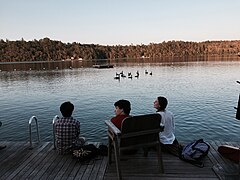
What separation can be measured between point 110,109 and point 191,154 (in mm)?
12371

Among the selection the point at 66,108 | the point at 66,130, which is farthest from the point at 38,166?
the point at 66,108

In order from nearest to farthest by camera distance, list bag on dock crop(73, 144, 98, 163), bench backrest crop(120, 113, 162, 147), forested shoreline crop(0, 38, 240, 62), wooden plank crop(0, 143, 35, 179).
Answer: bench backrest crop(120, 113, 162, 147), wooden plank crop(0, 143, 35, 179), bag on dock crop(73, 144, 98, 163), forested shoreline crop(0, 38, 240, 62)

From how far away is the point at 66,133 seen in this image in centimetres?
495

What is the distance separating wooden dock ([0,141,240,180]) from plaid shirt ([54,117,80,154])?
8.3 inches

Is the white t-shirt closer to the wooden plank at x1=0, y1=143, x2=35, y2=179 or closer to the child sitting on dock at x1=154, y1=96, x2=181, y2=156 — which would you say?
the child sitting on dock at x1=154, y1=96, x2=181, y2=156

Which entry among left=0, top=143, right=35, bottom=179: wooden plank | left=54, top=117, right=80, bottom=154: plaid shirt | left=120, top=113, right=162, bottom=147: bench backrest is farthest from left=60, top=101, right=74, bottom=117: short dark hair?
left=120, top=113, right=162, bottom=147: bench backrest

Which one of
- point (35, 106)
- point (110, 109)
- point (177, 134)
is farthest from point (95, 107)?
point (177, 134)

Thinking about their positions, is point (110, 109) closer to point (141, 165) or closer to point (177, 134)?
point (177, 134)

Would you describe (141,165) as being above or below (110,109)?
above

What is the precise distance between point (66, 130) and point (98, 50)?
148636 mm

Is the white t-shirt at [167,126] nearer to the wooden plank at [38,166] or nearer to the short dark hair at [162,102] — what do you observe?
the short dark hair at [162,102]

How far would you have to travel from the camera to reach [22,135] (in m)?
11.8

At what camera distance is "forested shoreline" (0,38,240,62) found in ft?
437

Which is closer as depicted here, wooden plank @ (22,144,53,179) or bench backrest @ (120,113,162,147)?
bench backrest @ (120,113,162,147)
